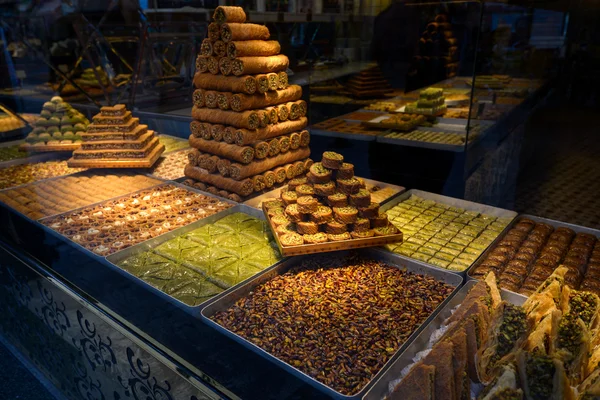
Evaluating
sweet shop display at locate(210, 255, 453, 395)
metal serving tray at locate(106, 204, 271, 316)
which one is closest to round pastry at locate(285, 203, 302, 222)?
sweet shop display at locate(210, 255, 453, 395)

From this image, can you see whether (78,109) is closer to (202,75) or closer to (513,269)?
(202,75)

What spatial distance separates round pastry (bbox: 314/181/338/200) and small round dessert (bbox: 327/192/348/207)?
4 cm

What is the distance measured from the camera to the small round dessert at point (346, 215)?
3.31m

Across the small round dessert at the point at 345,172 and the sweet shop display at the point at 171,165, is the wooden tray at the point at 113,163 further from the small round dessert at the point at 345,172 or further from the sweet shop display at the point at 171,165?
the small round dessert at the point at 345,172

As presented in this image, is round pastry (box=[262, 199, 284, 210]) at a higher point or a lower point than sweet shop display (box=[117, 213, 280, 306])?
higher

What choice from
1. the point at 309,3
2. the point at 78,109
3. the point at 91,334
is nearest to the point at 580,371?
the point at 91,334

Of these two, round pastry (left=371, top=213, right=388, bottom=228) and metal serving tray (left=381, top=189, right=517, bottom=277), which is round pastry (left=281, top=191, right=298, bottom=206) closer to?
round pastry (left=371, top=213, right=388, bottom=228)

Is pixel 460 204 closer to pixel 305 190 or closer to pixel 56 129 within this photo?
pixel 305 190

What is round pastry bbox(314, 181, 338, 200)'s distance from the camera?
345 centimetres

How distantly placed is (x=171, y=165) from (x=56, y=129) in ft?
5.85

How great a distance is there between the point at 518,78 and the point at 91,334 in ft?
19.8

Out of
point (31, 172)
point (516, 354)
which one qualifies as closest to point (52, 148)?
point (31, 172)

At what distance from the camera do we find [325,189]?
3.45m

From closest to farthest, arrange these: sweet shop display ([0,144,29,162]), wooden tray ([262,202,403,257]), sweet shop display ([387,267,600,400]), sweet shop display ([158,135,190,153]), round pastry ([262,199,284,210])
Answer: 1. sweet shop display ([387,267,600,400])
2. wooden tray ([262,202,403,257])
3. round pastry ([262,199,284,210])
4. sweet shop display ([0,144,29,162])
5. sweet shop display ([158,135,190,153])
